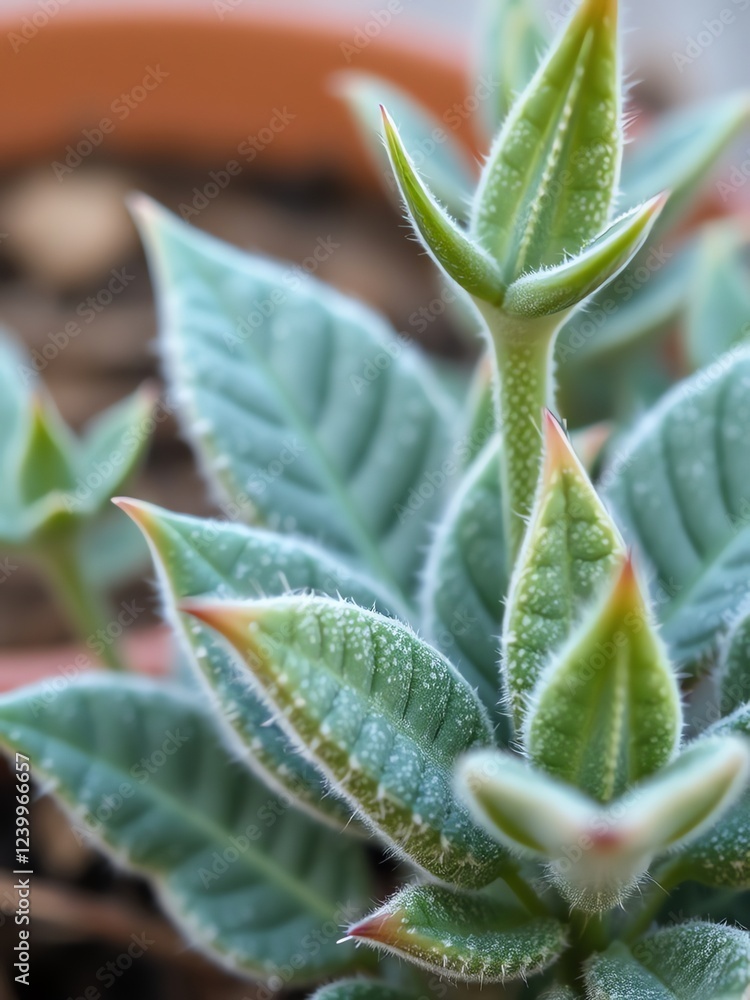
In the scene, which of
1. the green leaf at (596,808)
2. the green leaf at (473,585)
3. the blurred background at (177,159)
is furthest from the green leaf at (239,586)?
the blurred background at (177,159)

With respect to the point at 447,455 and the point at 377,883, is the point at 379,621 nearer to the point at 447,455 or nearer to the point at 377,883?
the point at 447,455

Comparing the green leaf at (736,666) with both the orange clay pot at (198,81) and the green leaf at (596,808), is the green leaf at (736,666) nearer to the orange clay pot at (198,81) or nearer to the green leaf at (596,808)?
the green leaf at (596,808)

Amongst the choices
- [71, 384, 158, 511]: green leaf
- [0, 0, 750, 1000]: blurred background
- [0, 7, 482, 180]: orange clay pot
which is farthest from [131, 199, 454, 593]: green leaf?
[0, 7, 482, 180]: orange clay pot

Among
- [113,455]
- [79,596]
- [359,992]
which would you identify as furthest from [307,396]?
[359,992]

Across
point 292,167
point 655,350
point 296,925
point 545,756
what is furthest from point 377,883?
point 292,167

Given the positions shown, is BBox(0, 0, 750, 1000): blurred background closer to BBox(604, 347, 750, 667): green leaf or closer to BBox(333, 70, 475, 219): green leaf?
BBox(333, 70, 475, 219): green leaf
